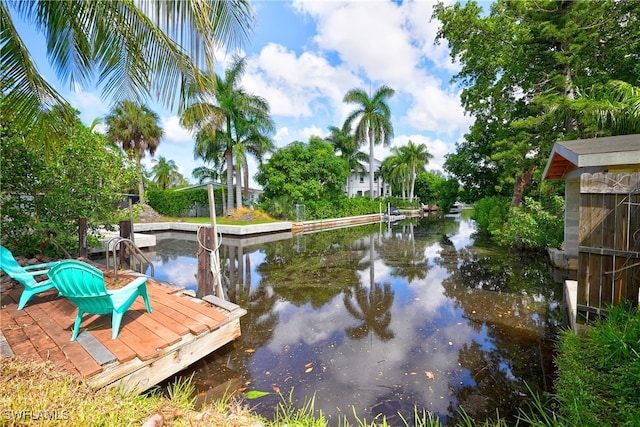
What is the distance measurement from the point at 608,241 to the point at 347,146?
94.6ft

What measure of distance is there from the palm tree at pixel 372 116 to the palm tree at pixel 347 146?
932 millimetres

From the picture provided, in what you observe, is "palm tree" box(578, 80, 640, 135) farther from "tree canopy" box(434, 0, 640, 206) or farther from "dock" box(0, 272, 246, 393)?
"dock" box(0, 272, 246, 393)

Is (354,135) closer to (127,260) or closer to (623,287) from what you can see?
(127,260)

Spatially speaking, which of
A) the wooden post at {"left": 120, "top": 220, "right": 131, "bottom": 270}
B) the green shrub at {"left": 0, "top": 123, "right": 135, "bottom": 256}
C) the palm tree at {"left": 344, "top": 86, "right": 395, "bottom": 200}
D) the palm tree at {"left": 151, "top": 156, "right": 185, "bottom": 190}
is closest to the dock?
the wooden post at {"left": 120, "top": 220, "right": 131, "bottom": 270}

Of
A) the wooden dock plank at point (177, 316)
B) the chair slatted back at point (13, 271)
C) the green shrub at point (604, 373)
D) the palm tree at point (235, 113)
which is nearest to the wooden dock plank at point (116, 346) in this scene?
the wooden dock plank at point (177, 316)

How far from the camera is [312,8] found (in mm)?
7406

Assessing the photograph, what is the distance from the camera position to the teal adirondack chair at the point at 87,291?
313 cm

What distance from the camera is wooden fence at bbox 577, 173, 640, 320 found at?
298cm

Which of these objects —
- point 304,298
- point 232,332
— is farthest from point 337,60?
point 232,332

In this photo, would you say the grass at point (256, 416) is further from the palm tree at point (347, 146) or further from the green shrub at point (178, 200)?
the palm tree at point (347, 146)

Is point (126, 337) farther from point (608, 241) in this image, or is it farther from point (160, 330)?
point (608, 241)

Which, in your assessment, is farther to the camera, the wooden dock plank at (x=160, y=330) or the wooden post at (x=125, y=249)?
the wooden post at (x=125, y=249)

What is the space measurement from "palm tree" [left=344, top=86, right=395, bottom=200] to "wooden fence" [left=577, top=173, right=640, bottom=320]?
26.3 metres

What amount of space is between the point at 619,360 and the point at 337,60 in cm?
1580
